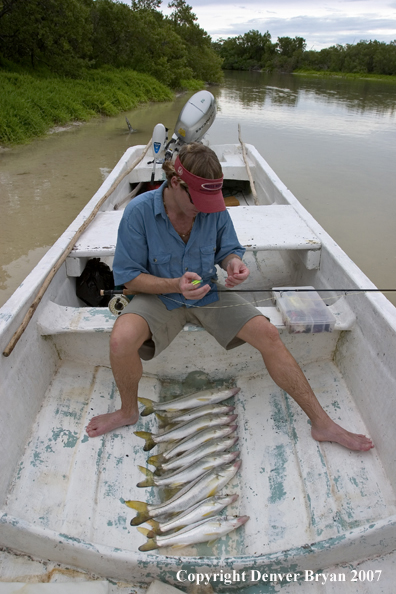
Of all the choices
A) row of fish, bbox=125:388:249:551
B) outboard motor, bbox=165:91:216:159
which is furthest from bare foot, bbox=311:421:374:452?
outboard motor, bbox=165:91:216:159

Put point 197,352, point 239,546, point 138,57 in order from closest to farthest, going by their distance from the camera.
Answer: point 239,546 → point 197,352 → point 138,57

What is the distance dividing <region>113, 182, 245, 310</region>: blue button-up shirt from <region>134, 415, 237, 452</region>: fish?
0.77 m

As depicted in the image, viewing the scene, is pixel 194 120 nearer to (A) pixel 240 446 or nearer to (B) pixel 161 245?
(B) pixel 161 245

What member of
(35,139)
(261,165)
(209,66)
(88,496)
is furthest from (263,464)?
(209,66)

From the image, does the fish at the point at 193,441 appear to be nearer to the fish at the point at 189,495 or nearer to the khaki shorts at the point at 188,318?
the fish at the point at 189,495

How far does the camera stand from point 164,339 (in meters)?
2.51

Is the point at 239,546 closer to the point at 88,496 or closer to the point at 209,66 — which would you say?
the point at 88,496

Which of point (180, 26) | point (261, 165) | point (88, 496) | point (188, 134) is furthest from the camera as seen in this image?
point (180, 26)

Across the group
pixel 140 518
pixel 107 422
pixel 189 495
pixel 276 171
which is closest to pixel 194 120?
pixel 107 422

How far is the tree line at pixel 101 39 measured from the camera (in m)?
18.1

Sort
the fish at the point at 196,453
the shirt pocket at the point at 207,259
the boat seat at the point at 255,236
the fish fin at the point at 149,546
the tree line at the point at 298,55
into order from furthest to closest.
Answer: the tree line at the point at 298,55 < the boat seat at the point at 255,236 < the shirt pocket at the point at 207,259 < the fish at the point at 196,453 < the fish fin at the point at 149,546

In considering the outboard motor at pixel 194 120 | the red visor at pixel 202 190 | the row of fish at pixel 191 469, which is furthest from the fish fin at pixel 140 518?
the outboard motor at pixel 194 120

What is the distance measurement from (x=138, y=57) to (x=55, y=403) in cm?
3043

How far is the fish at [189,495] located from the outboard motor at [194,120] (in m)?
3.93
